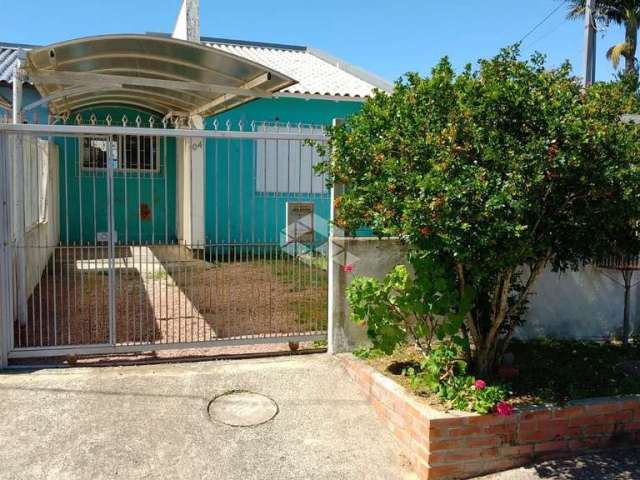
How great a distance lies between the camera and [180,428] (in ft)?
13.2

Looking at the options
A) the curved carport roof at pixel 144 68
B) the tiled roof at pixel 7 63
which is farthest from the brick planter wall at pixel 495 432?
the tiled roof at pixel 7 63

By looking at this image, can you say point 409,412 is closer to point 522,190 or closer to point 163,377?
point 522,190

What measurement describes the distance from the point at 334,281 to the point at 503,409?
192cm

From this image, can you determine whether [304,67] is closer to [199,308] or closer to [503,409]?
[199,308]

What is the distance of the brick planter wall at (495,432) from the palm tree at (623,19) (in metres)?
20.3

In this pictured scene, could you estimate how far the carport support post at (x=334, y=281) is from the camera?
510 cm

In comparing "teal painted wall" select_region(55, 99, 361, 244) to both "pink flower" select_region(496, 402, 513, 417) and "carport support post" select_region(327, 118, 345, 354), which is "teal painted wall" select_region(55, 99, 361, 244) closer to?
"carport support post" select_region(327, 118, 345, 354)

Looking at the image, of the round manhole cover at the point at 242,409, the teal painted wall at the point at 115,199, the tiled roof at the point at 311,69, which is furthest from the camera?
the tiled roof at the point at 311,69

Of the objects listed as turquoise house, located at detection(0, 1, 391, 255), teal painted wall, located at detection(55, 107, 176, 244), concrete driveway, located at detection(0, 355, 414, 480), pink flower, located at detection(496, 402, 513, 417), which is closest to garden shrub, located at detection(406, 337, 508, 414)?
pink flower, located at detection(496, 402, 513, 417)

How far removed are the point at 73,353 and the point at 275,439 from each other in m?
2.11

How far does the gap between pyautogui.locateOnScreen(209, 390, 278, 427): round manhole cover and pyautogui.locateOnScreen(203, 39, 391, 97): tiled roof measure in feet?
28.0

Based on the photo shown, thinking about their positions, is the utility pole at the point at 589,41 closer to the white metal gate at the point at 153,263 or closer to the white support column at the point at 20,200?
the white metal gate at the point at 153,263

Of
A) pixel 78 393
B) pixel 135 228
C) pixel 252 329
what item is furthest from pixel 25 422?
pixel 135 228

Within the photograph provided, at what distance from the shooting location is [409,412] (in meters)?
3.88
